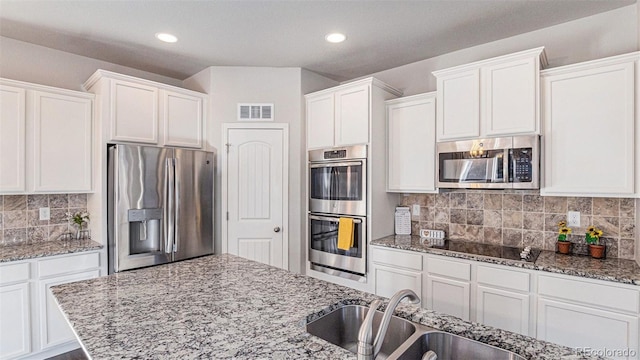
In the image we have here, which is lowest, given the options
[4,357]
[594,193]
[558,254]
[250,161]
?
[4,357]

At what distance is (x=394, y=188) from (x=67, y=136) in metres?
2.94

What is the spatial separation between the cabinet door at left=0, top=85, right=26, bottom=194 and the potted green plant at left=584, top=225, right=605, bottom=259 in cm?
433

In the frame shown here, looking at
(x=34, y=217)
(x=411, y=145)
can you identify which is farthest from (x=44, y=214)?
(x=411, y=145)

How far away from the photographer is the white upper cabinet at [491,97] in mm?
2395

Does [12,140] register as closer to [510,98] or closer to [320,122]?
[320,122]

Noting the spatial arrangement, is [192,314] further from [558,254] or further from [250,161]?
[558,254]

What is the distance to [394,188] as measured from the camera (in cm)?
323

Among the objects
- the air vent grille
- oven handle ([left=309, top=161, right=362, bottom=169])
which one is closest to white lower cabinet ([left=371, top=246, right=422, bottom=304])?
oven handle ([left=309, top=161, right=362, bottom=169])

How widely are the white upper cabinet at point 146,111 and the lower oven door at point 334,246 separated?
1.52 m

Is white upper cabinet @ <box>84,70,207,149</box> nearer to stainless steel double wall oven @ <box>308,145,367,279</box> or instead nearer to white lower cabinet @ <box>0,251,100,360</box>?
white lower cabinet @ <box>0,251,100,360</box>

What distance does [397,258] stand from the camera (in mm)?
2906

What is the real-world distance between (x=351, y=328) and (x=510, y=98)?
2040 mm

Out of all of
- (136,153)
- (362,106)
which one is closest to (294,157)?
(362,106)

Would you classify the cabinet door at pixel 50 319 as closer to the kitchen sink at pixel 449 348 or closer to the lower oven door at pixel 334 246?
the lower oven door at pixel 334 246
